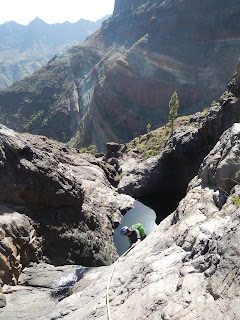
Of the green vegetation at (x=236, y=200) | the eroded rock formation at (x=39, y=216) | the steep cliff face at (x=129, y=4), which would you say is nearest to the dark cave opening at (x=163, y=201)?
the eroded rock formation at (x=39, y=216)

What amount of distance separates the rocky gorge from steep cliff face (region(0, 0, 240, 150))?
55.7m

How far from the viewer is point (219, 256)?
4969 millimetres

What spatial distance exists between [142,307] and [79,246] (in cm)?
1203

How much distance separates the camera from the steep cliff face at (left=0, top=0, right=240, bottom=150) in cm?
7781

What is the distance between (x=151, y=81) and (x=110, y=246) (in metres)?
74.3

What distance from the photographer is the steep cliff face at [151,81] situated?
77812mm

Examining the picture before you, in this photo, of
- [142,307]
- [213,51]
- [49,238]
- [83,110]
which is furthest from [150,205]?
[83,110]

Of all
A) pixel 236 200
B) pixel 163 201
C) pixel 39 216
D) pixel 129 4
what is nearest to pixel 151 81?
pixel 163 201

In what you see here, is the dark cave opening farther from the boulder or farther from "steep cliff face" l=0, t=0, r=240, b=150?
"steep cliff face" l=0, t=0, r=240, b=150

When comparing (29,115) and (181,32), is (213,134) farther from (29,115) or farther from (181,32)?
(29,115)

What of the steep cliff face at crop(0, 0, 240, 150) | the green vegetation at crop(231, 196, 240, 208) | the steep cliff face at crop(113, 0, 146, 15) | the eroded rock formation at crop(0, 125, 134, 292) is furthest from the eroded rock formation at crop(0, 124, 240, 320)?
the steep cliff face at crop(113, 0, 146, 15)

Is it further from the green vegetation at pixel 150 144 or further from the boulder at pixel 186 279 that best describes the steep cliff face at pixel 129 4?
the boulder at pixel 186 279

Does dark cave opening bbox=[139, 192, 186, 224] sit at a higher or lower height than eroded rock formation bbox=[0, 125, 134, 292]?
lower

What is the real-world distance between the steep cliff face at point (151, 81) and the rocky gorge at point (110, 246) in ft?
183
